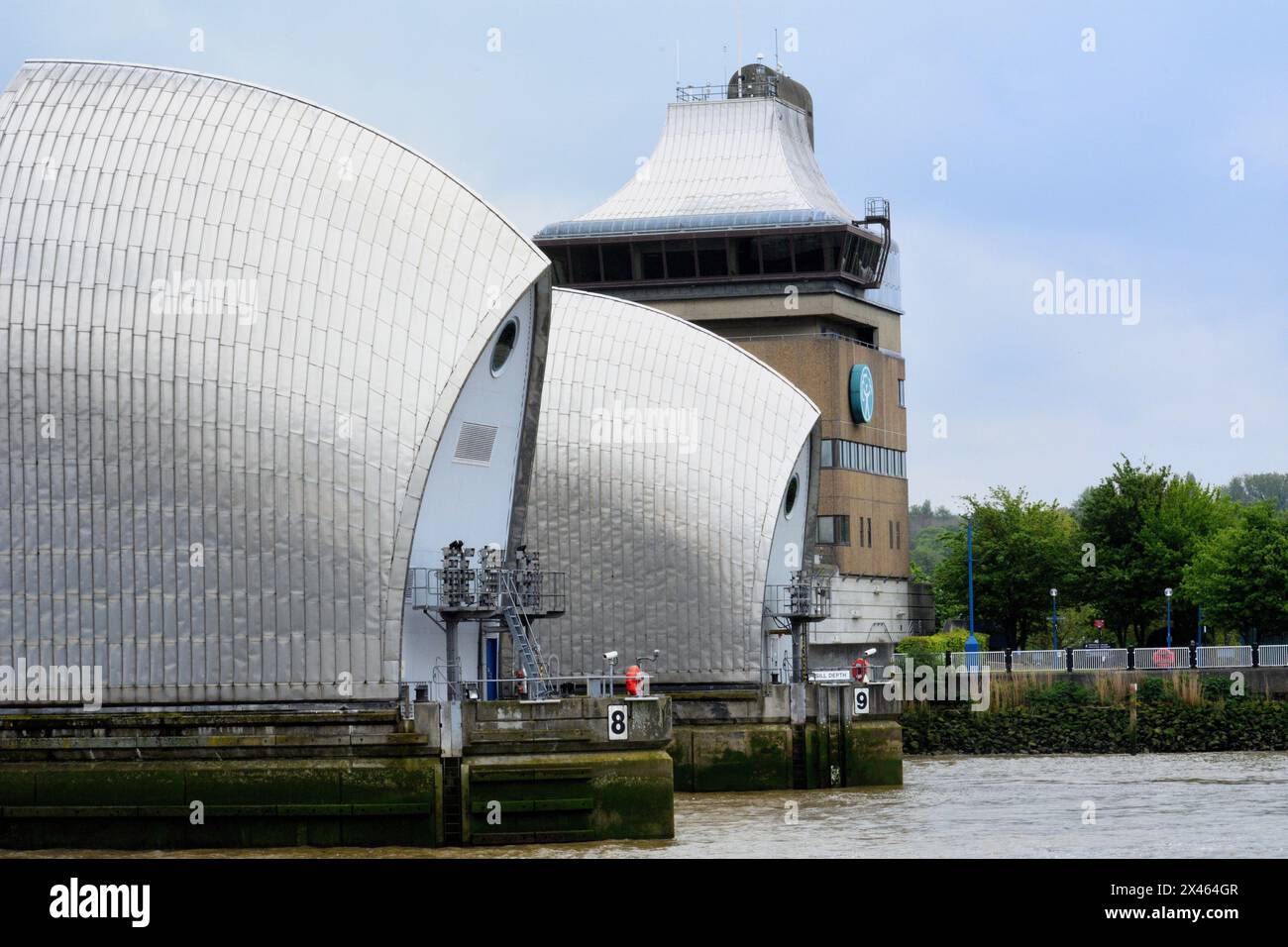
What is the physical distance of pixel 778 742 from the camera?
53125 millimetres

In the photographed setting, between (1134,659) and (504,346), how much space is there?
44446 mm

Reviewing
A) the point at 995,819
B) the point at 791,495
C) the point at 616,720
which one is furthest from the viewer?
the point at 791,495

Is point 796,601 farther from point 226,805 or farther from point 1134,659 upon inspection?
point 1134,659

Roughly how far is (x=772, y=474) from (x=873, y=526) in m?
44.1

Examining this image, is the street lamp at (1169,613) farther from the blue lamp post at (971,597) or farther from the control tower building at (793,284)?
the control tower building at (793,284)

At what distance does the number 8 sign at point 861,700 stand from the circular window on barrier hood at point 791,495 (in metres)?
8.84

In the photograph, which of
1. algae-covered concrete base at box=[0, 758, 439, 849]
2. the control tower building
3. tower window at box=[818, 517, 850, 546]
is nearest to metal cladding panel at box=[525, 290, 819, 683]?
algae-covered concrete base at box=[0, 758, 439, 849]

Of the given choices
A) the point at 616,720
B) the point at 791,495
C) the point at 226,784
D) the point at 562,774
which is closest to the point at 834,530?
the point at 791,495

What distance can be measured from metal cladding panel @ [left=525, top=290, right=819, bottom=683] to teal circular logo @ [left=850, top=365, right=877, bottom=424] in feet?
135

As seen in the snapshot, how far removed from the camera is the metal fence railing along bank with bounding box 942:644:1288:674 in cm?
7994

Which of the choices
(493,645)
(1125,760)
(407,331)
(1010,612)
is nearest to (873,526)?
(1010,612)

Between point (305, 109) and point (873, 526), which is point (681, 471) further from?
point (873, 526)

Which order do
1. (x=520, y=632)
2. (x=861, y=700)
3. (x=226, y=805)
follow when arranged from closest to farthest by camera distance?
(x=226, y=805) → (x=520, y=632) → (x=861, y=700)

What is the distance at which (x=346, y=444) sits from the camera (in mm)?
40844
